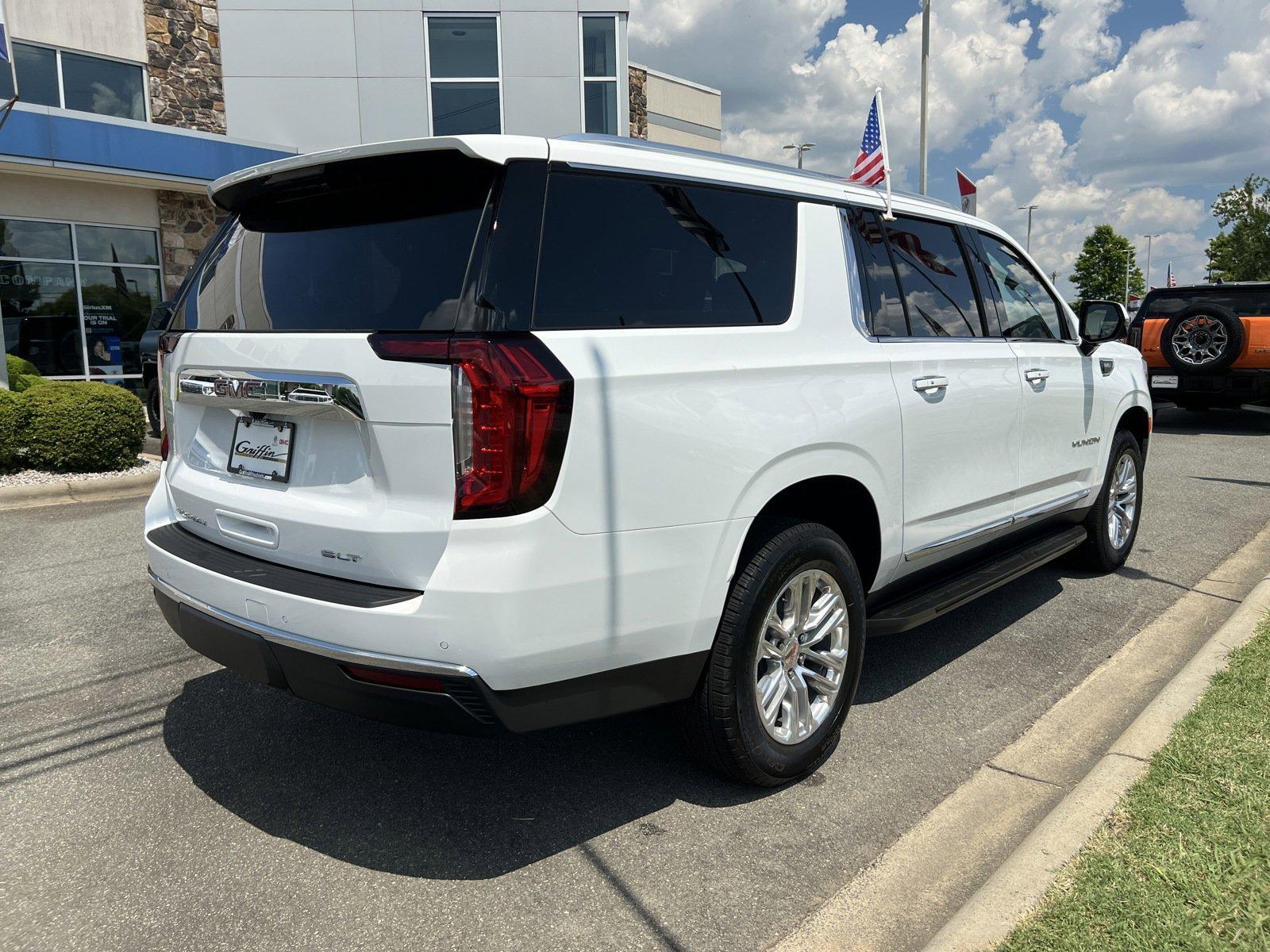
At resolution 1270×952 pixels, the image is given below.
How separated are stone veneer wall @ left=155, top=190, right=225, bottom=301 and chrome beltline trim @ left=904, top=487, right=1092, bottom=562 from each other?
15.1 m

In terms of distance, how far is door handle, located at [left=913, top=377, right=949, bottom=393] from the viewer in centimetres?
363

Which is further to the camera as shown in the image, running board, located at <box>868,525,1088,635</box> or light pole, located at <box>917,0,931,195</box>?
light pole, located at <box>917,0,931,195</box>

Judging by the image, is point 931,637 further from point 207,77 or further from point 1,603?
point 207,77

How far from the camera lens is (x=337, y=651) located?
2520 millimetres

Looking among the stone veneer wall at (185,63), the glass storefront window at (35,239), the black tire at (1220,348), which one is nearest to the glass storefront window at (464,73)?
the stone veneer wall at (185,63)

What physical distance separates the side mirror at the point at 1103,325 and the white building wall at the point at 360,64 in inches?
537

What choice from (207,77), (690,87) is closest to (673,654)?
(207,77)

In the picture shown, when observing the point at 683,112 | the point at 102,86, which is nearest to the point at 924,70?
the point at 102,86

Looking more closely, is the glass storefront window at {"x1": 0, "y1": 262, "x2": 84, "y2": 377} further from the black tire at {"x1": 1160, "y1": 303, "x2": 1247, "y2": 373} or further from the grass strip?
the grass strip

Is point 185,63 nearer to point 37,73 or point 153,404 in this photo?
point 37,73

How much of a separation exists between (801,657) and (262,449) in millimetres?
1836

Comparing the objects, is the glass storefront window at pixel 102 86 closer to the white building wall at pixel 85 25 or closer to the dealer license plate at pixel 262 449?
the white building wall at pixel 85 25

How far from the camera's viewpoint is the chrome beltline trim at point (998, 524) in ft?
12.6

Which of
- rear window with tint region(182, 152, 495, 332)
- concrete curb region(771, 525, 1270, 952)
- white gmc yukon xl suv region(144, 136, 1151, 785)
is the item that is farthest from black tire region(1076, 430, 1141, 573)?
rear window with tint region(182, 152, 495, 332)
